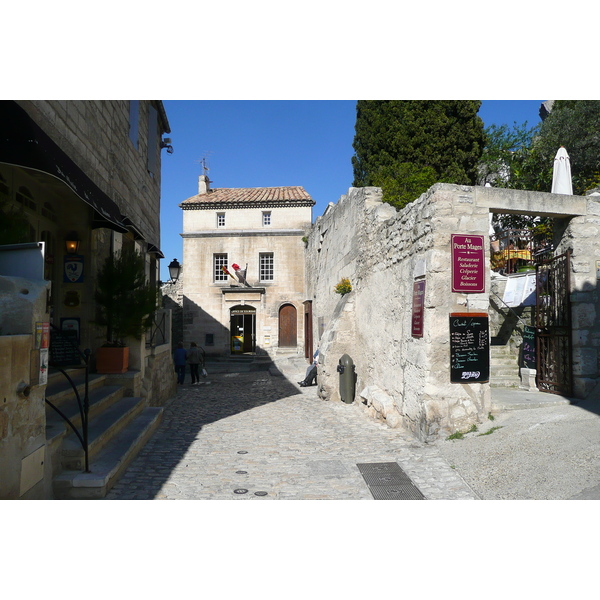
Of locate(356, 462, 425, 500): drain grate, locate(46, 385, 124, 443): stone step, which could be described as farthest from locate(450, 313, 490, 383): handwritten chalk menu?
locate(46, 385, 124, 443): stone step

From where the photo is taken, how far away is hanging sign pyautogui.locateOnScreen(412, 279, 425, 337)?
649 centimetres

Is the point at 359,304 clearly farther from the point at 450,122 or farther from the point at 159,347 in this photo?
the point at 450,122

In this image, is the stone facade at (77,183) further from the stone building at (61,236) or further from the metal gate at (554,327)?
the metal gate at (554,327)

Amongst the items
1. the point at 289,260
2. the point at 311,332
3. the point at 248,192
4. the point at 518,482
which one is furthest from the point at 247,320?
the point at 518,482

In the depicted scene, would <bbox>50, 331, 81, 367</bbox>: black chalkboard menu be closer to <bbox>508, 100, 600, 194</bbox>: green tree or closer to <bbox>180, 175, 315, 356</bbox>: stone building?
<bbox>508, 100, 600, 194</bbox>: green tree

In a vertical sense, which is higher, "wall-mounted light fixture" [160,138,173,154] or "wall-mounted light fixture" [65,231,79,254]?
"wall-mounted light fixture" [160,138,173,154]

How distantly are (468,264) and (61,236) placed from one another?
19.7 feet

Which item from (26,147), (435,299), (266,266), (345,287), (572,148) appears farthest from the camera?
(266,266)

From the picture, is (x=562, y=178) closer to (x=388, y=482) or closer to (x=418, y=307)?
(x=418, y=307)

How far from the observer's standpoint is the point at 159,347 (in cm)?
1016

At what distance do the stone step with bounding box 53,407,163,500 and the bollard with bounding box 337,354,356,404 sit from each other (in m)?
5.06

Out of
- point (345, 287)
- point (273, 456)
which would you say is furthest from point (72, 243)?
point (345, 287)

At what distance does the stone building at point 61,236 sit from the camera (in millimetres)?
3446

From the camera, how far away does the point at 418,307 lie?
6637 mm
